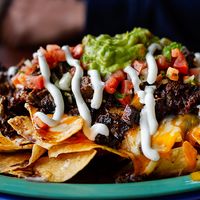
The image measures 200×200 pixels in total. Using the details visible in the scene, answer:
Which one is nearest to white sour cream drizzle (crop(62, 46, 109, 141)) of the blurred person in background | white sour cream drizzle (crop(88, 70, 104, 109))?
white sour cream drizzle (crop(88, 70, 104, 109))

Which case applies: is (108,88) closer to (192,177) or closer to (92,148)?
(92,148)

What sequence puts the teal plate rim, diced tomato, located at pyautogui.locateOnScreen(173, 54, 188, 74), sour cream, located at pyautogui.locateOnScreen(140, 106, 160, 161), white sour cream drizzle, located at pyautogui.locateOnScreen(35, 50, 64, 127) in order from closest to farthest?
the teal plate rim → sour cream, located at pyautogui.locateOnScreen(140, 106, 160, 161) → white sour cream drizzle, located at pyautogui.locateOnScreen(35, 50, 64, 127) → diced tomato, located at pyautogui.locateOnScreen(173, 54, 188, 74)

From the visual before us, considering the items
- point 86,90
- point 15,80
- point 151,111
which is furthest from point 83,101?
point 15,80

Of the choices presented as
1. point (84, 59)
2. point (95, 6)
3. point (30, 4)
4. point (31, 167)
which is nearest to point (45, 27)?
point (30, 4)

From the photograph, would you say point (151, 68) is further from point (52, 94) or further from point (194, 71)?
point (52, 94)

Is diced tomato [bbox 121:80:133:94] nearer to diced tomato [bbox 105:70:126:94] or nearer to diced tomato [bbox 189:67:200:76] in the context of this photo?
diced tomato [bbox 105:70:126:94]

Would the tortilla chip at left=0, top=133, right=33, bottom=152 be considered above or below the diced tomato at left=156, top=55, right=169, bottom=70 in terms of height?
below

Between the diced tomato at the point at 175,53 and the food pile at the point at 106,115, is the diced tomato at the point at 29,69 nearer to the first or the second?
the food pile at the point at 106,115
